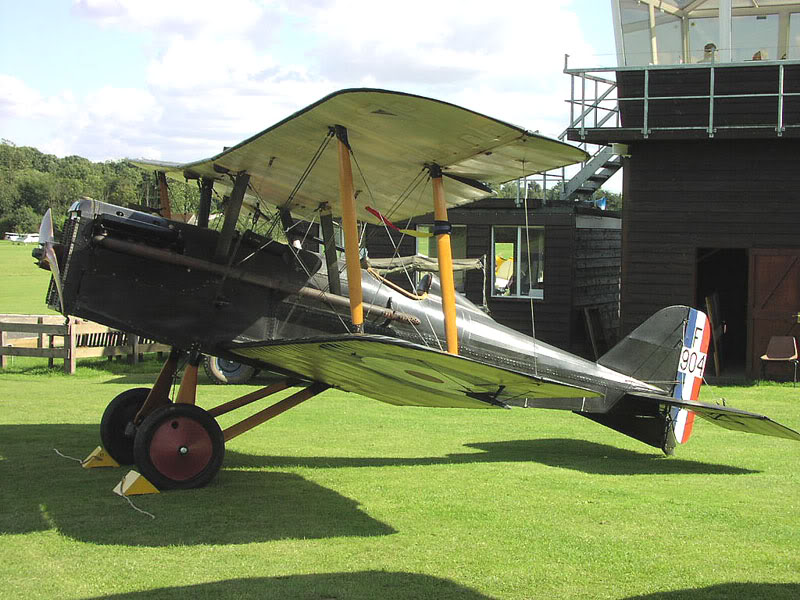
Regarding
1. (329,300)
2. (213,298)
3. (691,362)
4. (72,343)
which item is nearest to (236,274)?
(213,298)

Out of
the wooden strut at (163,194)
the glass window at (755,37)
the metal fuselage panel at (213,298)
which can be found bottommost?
the metal fuselage panel at (213,298)

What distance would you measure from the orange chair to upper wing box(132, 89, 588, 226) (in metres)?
8.49

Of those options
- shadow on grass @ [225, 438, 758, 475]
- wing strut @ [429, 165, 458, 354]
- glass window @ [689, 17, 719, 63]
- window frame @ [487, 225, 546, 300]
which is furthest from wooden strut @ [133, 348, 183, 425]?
glass window @ [689, 17, 719, 63]

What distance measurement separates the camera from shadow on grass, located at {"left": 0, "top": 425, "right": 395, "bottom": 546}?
584 centimetres

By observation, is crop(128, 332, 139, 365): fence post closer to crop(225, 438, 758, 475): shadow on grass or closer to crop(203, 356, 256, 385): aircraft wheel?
crop(203, 356, 256, 385): aircraft wheel

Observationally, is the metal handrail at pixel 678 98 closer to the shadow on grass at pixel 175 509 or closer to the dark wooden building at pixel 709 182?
the dark wooden building at pixel 709 182

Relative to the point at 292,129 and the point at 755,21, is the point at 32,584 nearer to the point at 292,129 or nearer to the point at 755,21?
the point at 292,129

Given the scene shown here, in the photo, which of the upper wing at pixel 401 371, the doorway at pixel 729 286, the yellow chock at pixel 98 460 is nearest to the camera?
the upper wing at pixel 401 371

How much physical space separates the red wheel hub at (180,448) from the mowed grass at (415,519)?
8.5 inches

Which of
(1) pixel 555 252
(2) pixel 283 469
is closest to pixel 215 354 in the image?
(2) pixel 283 469

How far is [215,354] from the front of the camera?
24.9 feet

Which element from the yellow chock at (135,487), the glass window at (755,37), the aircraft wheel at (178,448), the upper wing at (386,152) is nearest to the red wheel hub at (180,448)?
the aircraft wheel at (178,448)

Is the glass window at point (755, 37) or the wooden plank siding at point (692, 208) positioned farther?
the glass window at point (755, 37)

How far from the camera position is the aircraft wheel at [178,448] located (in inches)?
272
